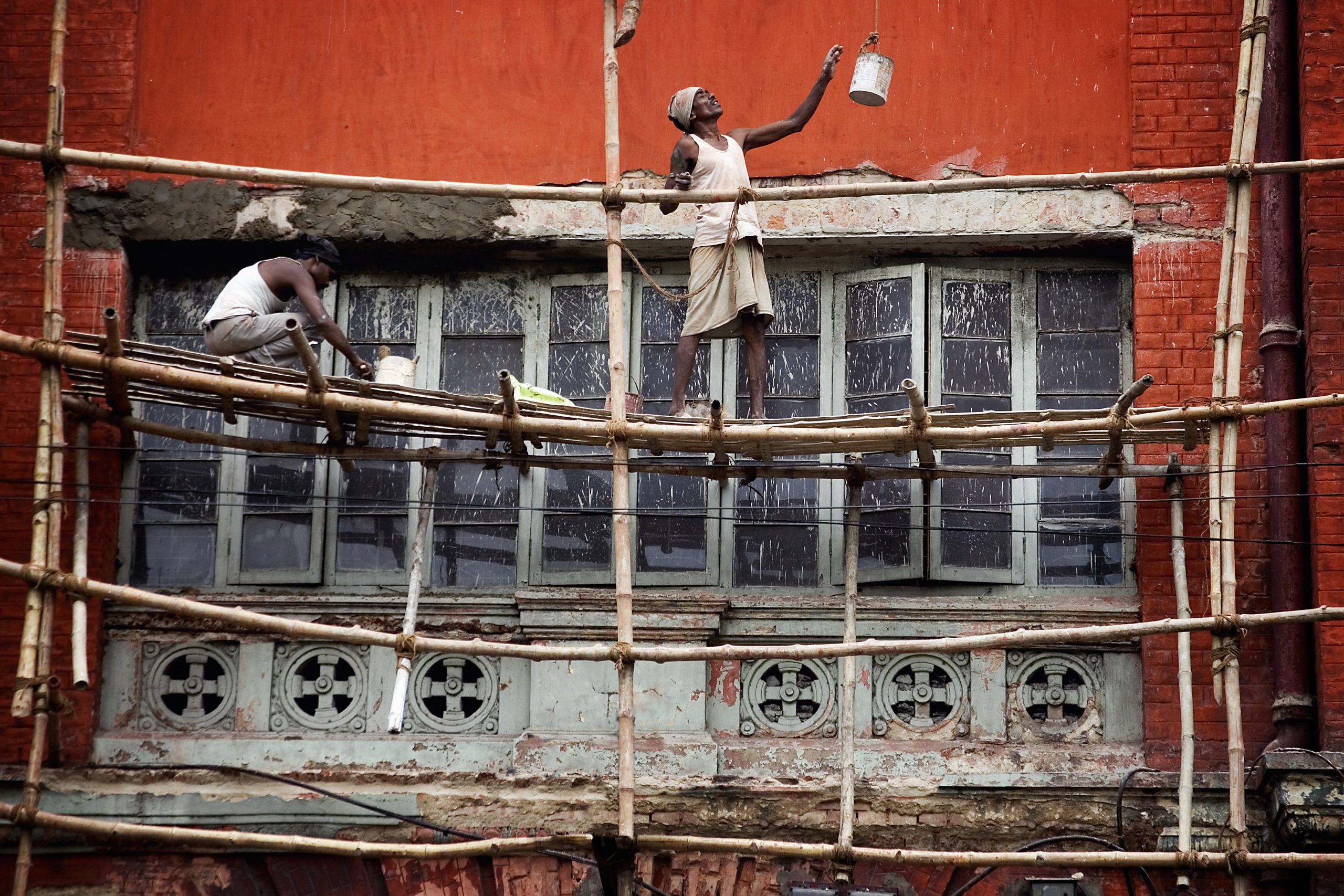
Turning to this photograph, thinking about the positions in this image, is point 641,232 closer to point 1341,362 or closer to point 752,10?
point 752,10

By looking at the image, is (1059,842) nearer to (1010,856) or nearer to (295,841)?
(1010,856)

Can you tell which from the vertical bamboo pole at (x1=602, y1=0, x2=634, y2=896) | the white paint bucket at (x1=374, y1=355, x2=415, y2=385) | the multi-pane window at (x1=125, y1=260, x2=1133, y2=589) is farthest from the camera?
the multi-pane window at (x1=125, y1=260, x2=1133, y2=589)

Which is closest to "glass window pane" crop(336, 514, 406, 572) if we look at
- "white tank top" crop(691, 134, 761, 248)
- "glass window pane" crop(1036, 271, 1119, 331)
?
"white tank top" crop(691, 134, 761, 248)

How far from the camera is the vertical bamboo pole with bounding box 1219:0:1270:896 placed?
8.08 meters

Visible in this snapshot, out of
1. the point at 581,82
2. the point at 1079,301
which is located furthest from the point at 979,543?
the point at 581,82

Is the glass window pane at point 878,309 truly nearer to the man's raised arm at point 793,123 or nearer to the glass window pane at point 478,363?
the man's raised arm at point 793,123

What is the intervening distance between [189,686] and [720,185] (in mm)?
3592

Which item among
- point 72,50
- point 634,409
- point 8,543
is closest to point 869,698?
point 634,409

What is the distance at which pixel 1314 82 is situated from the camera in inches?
362

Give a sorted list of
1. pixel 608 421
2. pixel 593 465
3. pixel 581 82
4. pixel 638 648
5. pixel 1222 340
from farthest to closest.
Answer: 1. pixel 581 82
2. pixel 593 465
3. pixel 1222 340
4. pixel 608 421
5. pixel 638 648

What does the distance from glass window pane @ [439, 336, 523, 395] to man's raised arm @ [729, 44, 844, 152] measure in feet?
5.22

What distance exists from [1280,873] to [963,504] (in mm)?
2306

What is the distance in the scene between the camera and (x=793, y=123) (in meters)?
9.41

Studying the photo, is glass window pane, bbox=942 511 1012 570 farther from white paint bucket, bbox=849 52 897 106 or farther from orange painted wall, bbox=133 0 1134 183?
white paint bucket, bbox=849 52 897 106
